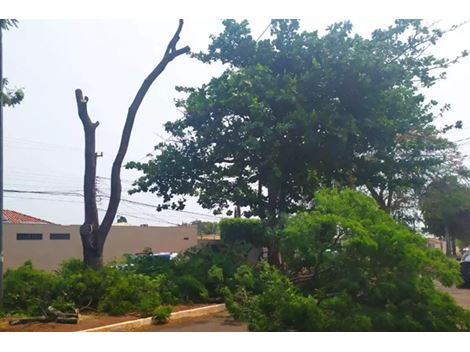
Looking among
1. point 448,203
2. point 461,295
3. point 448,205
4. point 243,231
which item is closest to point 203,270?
point 243,231

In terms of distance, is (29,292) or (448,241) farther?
(448,241)

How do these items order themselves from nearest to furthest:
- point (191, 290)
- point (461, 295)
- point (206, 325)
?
1. point (206, 325)
2. point (191, 290)
3. point (461, 295)

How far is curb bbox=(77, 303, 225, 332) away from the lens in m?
10.1

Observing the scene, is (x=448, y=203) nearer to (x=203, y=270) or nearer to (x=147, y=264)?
(x=203, y=270)

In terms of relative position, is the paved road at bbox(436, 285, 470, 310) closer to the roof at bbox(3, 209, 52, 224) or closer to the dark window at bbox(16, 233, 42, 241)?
the dark window at bbox(16, 233, 42, 241)

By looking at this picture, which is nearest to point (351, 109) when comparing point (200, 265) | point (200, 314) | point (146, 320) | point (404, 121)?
point (404, 121)

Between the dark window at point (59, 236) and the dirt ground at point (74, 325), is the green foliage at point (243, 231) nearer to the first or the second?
the dirt ground at point (74, 325)

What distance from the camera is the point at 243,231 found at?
2022cm

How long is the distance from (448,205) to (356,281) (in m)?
27.9

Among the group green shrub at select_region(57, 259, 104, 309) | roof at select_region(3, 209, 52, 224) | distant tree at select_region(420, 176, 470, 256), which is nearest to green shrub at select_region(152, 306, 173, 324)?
green shrub at select_region(57, 259, 104, 309)

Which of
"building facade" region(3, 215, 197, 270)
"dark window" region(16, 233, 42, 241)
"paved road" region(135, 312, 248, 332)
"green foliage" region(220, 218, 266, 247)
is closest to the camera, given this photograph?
"paved road" region(135, 312, 248, 332)

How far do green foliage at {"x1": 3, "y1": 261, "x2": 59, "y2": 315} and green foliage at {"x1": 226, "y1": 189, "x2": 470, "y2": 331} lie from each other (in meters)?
3.98

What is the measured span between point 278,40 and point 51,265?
1817cm

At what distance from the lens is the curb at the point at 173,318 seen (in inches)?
396
